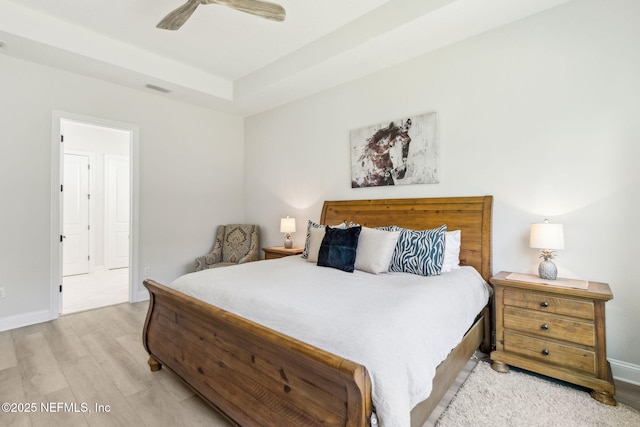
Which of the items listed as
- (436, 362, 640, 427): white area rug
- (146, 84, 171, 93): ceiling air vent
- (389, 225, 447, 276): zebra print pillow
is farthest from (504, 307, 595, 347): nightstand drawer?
(146, 84, 171, 93): ceiling air vent

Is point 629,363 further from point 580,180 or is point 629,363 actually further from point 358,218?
point 358,218

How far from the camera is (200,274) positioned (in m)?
2.29

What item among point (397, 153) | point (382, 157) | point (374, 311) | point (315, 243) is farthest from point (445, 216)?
point (374, 311)

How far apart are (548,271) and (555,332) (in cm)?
42

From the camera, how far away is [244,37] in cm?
315

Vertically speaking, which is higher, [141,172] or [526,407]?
[141,172]

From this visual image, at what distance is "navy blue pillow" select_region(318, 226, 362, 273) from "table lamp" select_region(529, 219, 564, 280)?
1.31 meters

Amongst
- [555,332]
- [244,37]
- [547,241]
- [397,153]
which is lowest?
[555,332]

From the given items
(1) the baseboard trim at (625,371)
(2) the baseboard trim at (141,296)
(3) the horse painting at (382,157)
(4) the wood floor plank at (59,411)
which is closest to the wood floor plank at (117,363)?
(4) the wood floor plank at (59,411)

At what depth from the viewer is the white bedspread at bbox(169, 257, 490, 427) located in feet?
3.94

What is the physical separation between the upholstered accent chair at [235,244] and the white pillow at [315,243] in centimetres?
164

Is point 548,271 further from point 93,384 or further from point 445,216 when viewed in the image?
point 93,384

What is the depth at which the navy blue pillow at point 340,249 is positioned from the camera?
256 centimetres

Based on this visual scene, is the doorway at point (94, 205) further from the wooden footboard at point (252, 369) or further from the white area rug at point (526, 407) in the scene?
the white area rug at point (526, 407)
